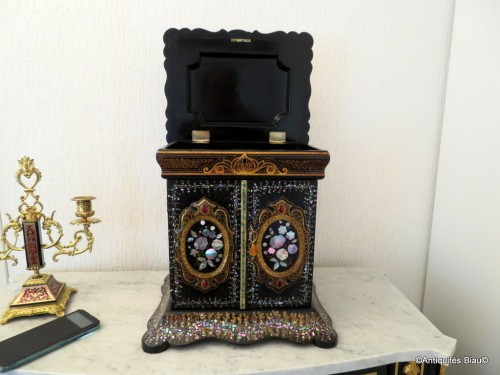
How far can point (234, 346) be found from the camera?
77 centimetres

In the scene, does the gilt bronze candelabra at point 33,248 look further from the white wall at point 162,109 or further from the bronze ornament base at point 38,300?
the white wall at point 162,109

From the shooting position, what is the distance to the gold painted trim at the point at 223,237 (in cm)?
77

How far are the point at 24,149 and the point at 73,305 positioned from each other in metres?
0.51

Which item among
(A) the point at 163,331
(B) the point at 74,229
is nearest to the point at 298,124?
(A) the point at 163,331

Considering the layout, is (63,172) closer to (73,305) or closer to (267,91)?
(73,305)

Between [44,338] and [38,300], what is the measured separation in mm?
145

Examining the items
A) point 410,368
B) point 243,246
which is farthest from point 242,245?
point 410,368

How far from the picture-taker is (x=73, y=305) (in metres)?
0.93

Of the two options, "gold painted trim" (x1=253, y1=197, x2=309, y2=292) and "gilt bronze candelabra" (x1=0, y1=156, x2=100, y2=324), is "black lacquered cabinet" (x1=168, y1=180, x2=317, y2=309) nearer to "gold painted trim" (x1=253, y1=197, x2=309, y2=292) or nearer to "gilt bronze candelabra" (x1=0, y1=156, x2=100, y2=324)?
"gold painted trim" (x1=253, y1=197, x2=309, y2=292)

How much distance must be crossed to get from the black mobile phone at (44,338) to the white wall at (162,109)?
350 millimetres

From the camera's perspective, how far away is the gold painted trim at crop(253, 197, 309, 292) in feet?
2.57

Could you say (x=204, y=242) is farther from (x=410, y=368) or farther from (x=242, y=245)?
(x=410, y=368)

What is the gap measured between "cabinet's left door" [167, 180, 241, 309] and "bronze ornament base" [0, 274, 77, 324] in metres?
0.33

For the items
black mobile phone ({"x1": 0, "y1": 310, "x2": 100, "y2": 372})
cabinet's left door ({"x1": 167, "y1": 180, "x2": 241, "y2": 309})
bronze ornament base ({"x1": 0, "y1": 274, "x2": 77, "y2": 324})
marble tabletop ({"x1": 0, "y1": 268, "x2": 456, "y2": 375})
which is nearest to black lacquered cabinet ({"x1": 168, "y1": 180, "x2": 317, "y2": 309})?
cabinet's left door ({"x1": 167, "y1": 180, "x2": 241, "y2": 309})
